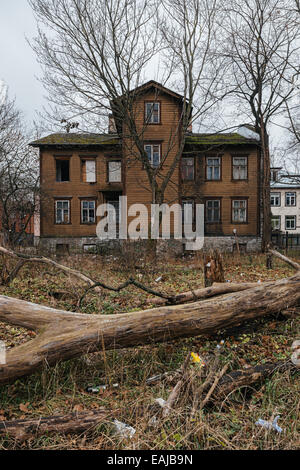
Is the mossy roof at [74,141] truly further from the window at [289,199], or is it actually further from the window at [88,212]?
the window at [289,199]

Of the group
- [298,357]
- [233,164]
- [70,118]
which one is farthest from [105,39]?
[298,357]

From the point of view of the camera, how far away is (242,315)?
388 centimetres

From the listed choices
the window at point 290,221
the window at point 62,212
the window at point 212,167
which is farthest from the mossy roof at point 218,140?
the window at point 290,221

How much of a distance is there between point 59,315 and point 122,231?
57.3ft

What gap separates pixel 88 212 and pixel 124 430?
2105 centimetres

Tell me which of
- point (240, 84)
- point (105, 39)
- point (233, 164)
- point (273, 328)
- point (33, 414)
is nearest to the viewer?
point (33, 414)

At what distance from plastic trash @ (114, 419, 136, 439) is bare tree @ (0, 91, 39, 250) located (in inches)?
609

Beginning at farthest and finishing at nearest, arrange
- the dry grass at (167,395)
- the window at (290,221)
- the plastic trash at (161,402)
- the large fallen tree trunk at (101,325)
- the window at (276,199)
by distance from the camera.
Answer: the window at (276,199), the window at (290,221), the large fallen tree trunk at (101,325), the plastic trash at (161,402), the dry grass at (167,395)

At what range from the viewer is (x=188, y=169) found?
23000mm

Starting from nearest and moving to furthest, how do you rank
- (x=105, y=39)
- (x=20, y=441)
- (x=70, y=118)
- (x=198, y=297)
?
(x=20, y=441), (x=198, y=297), (x=105, y=39), (x=70, y=118)

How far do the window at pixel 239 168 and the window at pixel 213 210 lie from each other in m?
2.28

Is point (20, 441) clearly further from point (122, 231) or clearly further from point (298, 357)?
point (122, 231)

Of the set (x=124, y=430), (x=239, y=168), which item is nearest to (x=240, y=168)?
(x=239, y=168)

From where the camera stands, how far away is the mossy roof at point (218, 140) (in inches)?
858
